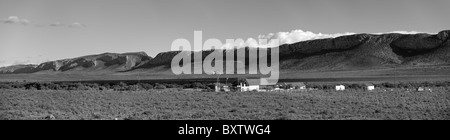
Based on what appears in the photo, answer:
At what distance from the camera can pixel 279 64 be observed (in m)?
158

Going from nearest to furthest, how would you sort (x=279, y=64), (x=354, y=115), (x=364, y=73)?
(x=354, y=115)
(x=364, y=73)
(x=279, y=64)

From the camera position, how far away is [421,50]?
137 m

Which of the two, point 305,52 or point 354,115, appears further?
point 305,52
